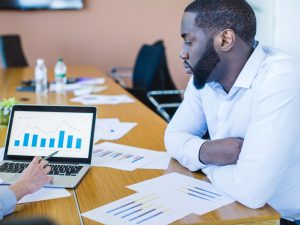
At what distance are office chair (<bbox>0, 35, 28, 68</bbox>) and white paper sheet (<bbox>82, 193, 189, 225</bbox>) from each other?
380 cm

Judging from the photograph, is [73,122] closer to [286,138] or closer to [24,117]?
[24,117]

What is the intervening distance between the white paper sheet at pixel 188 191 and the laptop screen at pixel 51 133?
0.29 m

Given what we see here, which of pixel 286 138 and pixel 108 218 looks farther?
pixel 286 138

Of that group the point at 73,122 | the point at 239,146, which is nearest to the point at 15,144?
the point at 73,122

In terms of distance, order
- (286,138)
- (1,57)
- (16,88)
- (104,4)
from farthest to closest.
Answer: (104,4), (1,57), (16,88), (286,138)

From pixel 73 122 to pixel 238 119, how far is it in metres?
0.58

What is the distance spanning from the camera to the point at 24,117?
5.22 feet

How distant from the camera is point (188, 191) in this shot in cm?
131

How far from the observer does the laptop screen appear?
1.54m

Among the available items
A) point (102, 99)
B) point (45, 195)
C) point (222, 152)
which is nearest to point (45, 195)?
point (45, 195)

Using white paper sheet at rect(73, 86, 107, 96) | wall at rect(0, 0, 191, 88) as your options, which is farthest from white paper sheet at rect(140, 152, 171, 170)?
wall at rect(0, 0, 191, 88)

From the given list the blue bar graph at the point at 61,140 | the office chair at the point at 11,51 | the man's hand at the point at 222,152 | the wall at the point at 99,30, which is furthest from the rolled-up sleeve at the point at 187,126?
the wall at the point at 99,30

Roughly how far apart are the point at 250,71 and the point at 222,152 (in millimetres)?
278

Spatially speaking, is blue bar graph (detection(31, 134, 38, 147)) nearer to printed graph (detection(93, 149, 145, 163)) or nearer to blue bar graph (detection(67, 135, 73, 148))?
blue bar graph (detection(67, 135, 73, 148))
